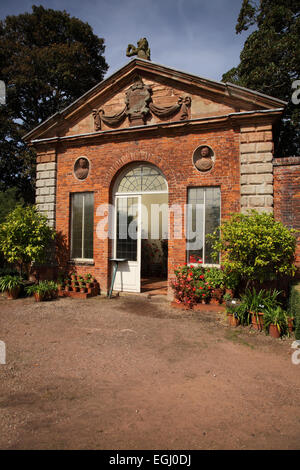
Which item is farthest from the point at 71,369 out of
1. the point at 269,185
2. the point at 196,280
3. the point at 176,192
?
the point at 269,185

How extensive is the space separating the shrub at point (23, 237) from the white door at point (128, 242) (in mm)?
2250

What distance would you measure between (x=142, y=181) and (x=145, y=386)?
6.17m

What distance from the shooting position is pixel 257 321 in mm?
5473

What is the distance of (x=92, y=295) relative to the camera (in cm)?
823

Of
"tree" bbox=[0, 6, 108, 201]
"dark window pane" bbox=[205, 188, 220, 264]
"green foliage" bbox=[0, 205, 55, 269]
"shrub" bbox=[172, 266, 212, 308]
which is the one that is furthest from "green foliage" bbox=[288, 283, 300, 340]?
"tree" bbox=[0, 6, 108, 201]

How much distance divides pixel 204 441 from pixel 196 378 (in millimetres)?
1156

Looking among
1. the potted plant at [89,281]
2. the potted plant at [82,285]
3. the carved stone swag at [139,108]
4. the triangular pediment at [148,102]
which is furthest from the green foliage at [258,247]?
the potted plant at [82,285]

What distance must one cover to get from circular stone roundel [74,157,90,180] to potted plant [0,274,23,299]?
3711 millimetres

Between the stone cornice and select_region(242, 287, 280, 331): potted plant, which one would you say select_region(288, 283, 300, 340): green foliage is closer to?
select_region(242, 287, 280, 331): potted plant

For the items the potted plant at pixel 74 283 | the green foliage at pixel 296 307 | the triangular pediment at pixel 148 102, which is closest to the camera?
the green foliage at pixel 296 307

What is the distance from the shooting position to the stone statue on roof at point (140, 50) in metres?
8.66

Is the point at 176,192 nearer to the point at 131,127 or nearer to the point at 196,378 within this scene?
the point at 131,127

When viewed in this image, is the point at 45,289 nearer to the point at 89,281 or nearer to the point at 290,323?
the point at 89,281

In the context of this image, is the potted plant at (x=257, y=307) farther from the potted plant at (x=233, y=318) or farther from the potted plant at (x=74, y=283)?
the potted plant at (x=74, y=283)
